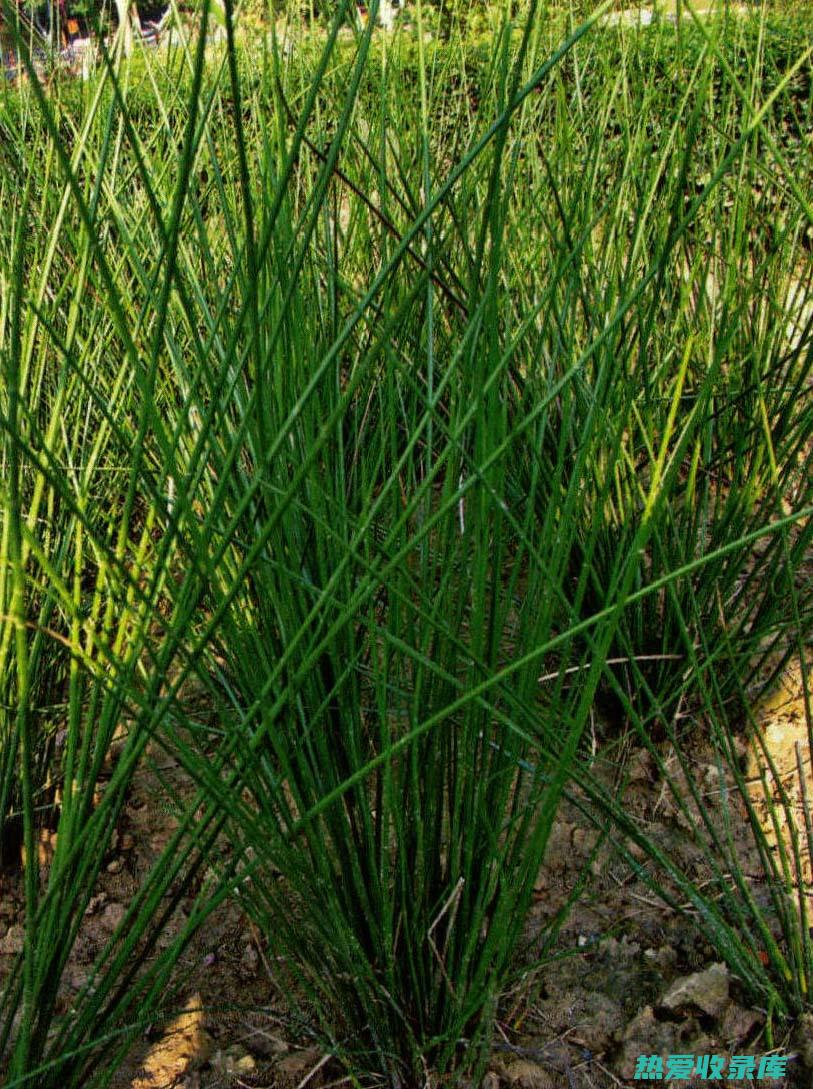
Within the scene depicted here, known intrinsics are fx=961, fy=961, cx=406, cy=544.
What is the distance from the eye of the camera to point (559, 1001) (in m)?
1.06

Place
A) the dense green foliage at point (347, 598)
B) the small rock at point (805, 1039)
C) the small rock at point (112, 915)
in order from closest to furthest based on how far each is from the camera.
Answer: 1. the dense green foliage at point (347, 598)
2. the small rock at point (805, 1039)
3. the small rock at point (112, 915)

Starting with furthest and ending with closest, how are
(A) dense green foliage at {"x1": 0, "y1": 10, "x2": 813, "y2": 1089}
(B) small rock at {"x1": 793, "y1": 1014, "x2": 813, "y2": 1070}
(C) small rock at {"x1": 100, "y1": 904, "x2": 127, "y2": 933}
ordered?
(C) small rock at {"x1": 100, "y1": 904, "x2": 127, "y2": 933} < (B) small rock at {"x1": 793, "y1": 1014, "x2": 813, "y2": 1070} < (A) dense green foliage at {"x1": 0, "y1": 10, "x2": 813, "y2": 1089}

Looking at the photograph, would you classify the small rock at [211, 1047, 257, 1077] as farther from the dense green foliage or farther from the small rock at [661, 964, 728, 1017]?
the small rock at [661, 964, 728, 1017]

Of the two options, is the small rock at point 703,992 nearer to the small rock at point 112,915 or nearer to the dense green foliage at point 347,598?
the dense green foliage at point 347,598

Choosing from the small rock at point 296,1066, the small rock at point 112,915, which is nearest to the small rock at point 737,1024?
the small rock at point 296,1066

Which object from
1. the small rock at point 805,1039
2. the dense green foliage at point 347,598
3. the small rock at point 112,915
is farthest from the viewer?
the small rock at point 112,915

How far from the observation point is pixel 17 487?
73cm

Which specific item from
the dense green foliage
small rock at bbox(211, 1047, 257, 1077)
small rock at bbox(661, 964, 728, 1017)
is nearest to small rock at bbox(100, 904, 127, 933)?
the dense green foliage

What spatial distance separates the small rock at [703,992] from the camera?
A: 101 cm

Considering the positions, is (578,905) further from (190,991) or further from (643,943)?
(190,991)

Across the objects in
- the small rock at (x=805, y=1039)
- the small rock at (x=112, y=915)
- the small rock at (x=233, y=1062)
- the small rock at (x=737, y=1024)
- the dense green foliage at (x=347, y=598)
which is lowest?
the small rock at (x=112, y=915)

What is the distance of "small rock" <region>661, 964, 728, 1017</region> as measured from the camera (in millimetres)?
1014

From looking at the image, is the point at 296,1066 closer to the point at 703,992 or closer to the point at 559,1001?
the point at 559,1001

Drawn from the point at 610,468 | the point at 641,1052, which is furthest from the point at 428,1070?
the point at 610,468
